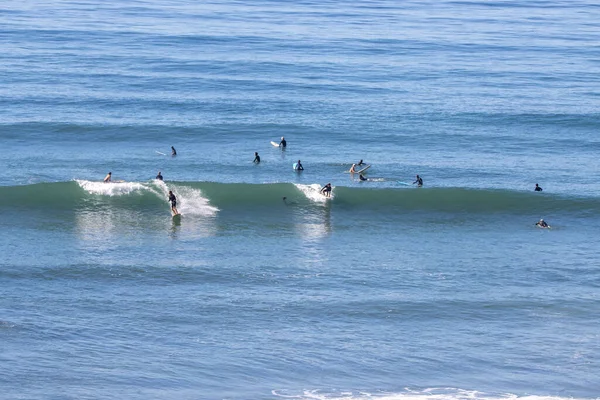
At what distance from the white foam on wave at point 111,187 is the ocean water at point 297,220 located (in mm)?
185

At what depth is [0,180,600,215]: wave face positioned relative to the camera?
4684 centimetres

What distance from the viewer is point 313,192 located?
4844cm

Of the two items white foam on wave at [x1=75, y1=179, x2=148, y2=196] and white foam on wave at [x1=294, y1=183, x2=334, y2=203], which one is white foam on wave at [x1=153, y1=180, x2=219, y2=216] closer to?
white foam on wave at [x1=75, y1=179, x2=148, y2=196]

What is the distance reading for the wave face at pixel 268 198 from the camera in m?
46.8

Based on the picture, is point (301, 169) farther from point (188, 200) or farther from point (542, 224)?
point (542, 224)

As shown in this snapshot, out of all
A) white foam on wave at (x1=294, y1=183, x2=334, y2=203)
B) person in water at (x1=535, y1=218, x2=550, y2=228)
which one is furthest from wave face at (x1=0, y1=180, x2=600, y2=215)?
person in water at (x1=535, y1=218, x2=550, y2=228)

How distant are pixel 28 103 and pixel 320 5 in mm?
60096

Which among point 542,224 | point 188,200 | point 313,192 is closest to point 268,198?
point 313,192

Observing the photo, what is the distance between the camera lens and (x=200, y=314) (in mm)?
33219

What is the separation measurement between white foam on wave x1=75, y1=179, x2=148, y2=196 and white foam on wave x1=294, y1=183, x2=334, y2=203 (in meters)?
8.32

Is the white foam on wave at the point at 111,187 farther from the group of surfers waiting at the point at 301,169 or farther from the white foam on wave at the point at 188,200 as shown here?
the white foam on wave at the point at 188,200

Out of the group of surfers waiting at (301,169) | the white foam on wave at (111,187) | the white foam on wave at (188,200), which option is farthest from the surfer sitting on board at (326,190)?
the white foam on wave at (111,187)

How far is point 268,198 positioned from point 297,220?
3.45 metres

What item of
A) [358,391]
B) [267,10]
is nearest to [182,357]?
[358,391]
